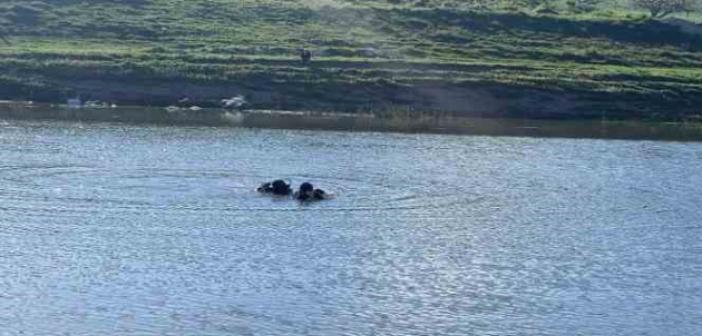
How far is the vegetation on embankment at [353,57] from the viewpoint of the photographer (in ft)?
238

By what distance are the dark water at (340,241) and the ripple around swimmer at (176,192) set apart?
100 millimetres

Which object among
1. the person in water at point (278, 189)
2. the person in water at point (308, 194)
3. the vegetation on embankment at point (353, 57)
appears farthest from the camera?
the vegetation on embankment at point (353, 57)

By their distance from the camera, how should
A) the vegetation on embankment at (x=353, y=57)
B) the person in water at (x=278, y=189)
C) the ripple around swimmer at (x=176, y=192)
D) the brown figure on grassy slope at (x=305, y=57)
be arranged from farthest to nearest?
the brown figure on grassy slope at (x=305, y=57), the vegetation on embankment at (x=353, y=57), the person in water at (x=278, y=189), the ripple around swimmer at (x=176, y=192)

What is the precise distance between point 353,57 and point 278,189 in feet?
118

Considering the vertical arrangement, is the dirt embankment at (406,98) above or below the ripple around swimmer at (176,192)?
below

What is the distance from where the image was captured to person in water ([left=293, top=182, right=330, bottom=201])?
43.1m

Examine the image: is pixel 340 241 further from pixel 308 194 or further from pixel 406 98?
pixel 406 98

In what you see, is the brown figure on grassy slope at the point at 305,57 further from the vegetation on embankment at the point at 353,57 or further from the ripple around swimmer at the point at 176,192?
the ripple around swimmer at the point at 176,192

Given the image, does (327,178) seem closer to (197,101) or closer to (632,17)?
(197,101)

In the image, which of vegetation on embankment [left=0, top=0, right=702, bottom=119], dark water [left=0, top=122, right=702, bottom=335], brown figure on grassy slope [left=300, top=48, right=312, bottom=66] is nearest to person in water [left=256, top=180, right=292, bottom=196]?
dark water [left=0, top=122, right=702, bottom=335]

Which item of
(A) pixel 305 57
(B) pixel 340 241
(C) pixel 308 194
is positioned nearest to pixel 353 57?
(A) pixel 305 57

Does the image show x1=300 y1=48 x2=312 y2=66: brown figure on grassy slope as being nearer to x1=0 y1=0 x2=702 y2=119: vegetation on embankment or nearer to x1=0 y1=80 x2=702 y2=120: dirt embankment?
x1=0 y1=0 x2=702 y2=119: vegetation on embankment

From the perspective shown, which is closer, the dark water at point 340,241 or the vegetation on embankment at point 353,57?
the dark water at point 340,241

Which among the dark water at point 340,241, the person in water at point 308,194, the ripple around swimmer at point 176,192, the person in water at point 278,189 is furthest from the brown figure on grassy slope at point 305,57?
the person in water at point 308,194
